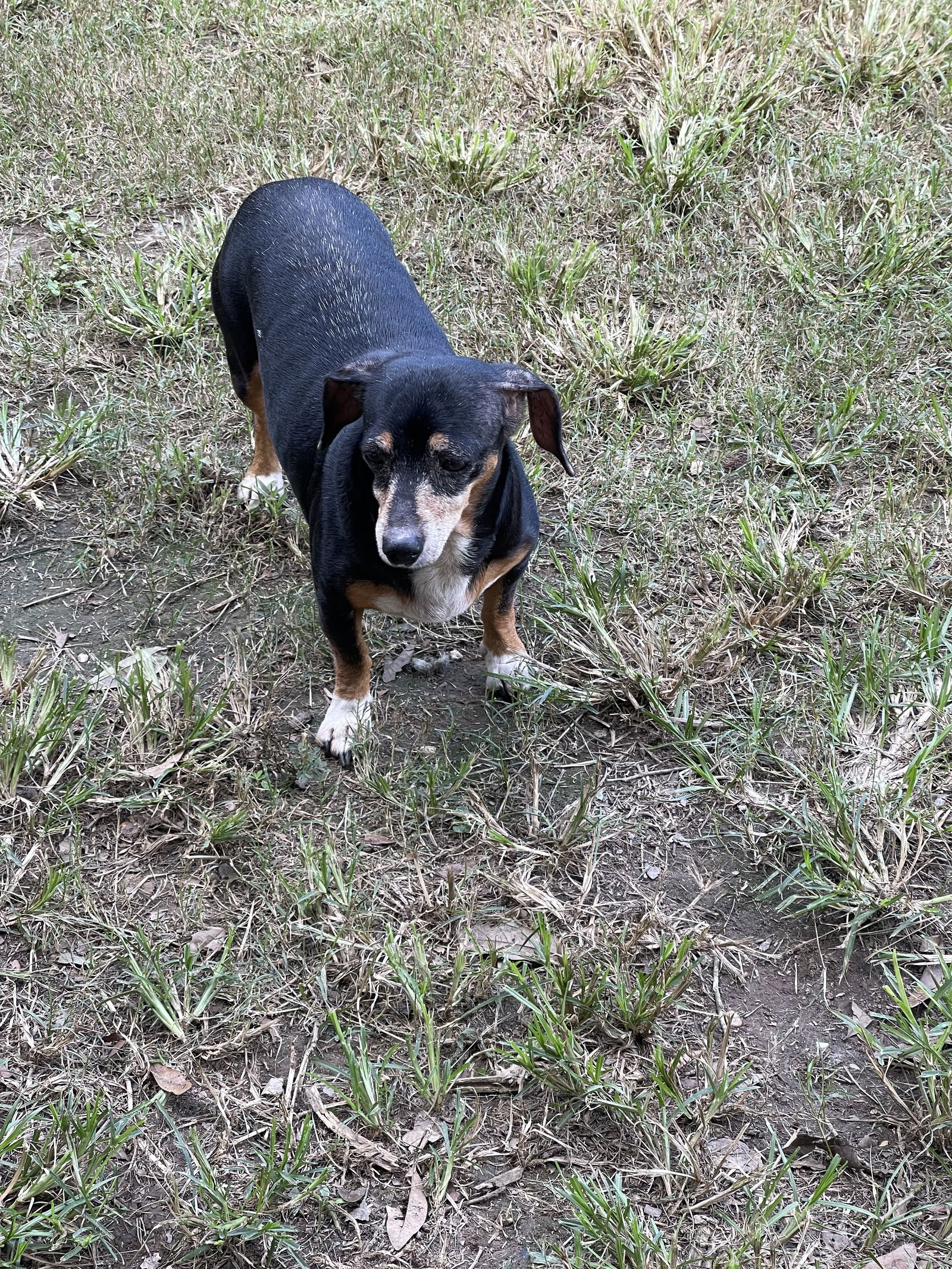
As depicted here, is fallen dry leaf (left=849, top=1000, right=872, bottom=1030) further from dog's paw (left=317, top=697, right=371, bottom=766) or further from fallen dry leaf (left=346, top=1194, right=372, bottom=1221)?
dog's paw (left=317, top=697, right=371, bottom=766)

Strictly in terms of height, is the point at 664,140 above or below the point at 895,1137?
above

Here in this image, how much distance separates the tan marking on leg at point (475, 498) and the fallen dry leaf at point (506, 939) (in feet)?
3.26

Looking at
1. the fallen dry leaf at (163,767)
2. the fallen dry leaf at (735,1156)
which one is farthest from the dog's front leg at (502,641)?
the fallen dry leaf at (735,1156)

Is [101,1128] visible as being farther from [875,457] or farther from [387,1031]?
[875,457]

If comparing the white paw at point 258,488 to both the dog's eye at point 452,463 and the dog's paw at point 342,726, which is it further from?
the dog's eye at point 452,463

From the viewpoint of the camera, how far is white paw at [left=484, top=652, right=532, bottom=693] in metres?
3.36

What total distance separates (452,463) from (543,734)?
967mm

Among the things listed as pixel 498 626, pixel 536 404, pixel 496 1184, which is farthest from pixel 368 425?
pixel 496 1184

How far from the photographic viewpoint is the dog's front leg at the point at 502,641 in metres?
3.26

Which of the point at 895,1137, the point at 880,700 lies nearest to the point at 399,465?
the point at 880,700

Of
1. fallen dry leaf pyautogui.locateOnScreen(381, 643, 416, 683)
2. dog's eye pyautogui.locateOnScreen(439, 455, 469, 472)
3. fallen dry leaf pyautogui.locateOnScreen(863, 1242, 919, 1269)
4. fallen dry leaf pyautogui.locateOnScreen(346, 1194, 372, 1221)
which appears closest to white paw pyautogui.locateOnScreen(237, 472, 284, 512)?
fallen dry leaf pyautogui.locateOnScreen(381, 643, 416, 683)

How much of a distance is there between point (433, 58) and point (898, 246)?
2.82m

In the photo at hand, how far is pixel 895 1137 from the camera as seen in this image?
2383 mm

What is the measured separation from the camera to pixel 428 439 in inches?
103
